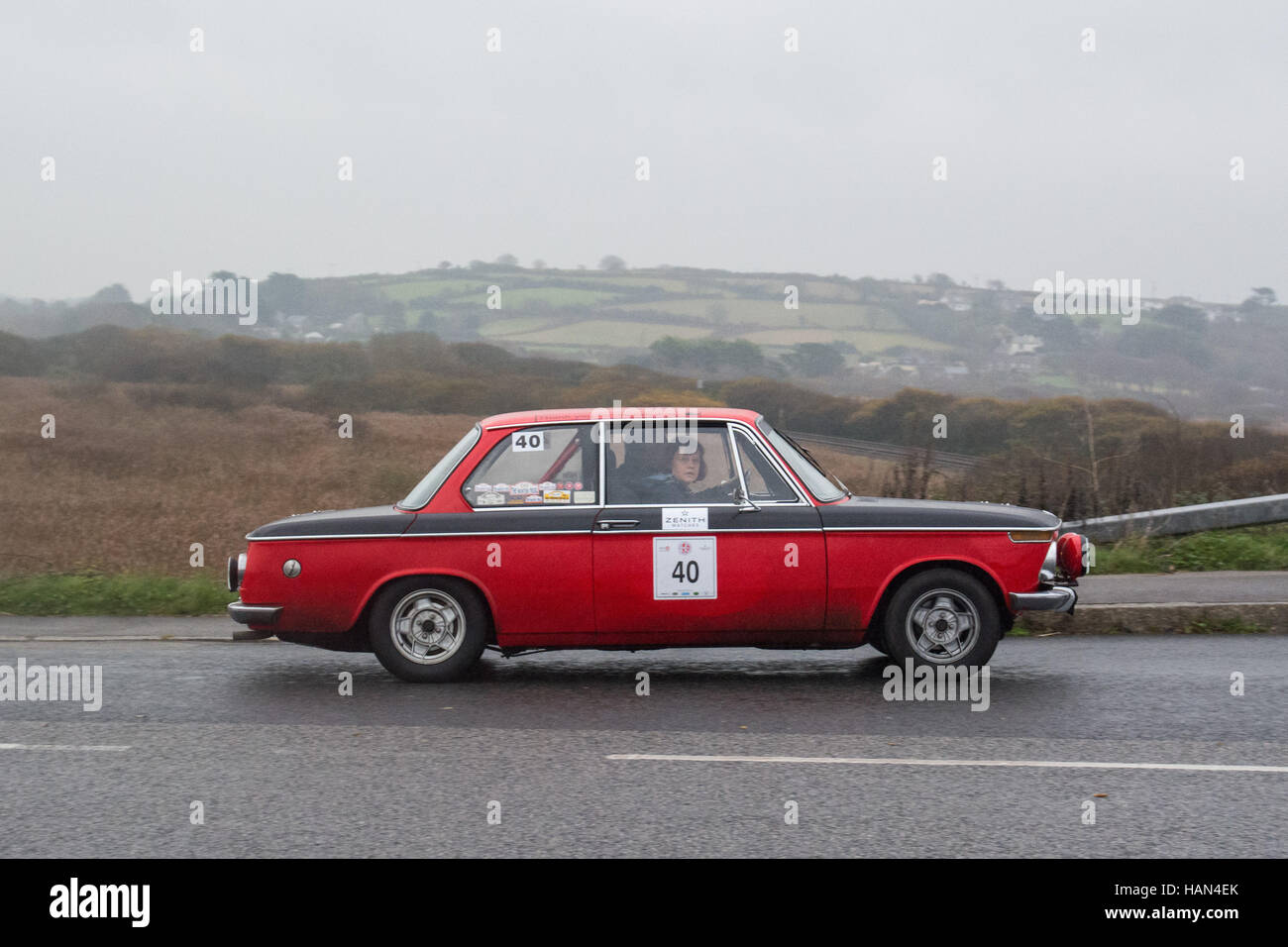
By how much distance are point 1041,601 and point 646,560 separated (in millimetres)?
2419

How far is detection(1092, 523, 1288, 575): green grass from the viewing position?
43.4 feet

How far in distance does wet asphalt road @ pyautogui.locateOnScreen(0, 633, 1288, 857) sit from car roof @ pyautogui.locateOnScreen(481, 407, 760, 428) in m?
1.66

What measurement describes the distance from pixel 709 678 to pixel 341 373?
3238 cm

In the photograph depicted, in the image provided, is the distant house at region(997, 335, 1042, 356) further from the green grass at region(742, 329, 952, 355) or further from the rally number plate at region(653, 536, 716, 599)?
the rally number plate at region(653, 536, 716, 599)

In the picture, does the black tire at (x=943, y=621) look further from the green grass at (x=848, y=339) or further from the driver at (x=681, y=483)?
the green grass at (x=848, y=339)

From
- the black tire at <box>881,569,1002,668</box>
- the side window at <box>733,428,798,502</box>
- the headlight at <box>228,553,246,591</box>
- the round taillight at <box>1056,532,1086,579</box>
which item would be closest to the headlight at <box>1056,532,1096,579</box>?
the round taillight at <box>1056,532,1086,579</box>

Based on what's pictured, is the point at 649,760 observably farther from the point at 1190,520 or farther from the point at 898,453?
the point at 898,453

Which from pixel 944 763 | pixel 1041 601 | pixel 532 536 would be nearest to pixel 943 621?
pixel 1041 601

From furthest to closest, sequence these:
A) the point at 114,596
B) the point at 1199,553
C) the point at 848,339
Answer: the point at 848,339 → the point at 1199,553 → the point at 114,596

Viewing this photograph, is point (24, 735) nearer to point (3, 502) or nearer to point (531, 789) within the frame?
point (531, 789)

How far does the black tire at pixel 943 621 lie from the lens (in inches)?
326

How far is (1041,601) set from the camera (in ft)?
27.1

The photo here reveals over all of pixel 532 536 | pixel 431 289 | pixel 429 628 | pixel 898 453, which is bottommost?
pixel 429 628

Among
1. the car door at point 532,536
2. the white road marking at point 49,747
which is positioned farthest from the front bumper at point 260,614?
the white road marking at point 49,747
